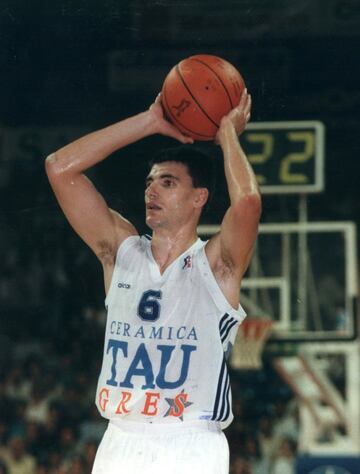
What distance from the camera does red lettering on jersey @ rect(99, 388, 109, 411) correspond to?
421 cm

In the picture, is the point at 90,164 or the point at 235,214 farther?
the point at 90,164

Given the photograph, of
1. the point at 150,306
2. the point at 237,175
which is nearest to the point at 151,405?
the point at 150,306

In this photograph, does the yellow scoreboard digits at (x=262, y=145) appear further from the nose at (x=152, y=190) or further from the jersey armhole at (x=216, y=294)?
the jersey armhole at (x=216, y=294)

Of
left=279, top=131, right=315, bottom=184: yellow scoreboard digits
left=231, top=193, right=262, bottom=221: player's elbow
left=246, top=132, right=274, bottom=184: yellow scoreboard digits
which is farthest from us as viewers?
left=279, top=131, right=315, bottom=184: yellow scoreboard digits

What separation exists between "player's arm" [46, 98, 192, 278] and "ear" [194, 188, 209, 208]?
0.22 metres

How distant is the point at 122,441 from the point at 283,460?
456 centimetres

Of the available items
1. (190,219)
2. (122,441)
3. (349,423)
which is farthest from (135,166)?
(122,441)

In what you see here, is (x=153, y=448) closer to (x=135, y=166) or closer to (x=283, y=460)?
(x=135, y=166)

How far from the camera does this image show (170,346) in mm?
4215

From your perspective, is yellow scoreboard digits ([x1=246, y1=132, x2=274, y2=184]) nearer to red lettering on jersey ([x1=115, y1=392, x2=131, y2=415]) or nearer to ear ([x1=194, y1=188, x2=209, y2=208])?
ear ([x1=194, y1=188, x2=209, y2=208])

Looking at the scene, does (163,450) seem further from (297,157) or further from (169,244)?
(297,157)

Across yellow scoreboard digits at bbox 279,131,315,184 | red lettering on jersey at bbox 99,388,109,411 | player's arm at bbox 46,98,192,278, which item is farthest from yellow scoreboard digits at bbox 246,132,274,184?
red lettering on jersey at bbox 99,388,109,411

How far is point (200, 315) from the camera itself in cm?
425

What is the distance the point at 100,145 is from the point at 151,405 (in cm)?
105
